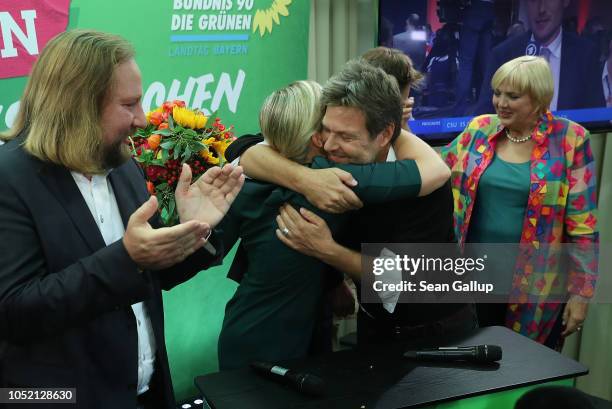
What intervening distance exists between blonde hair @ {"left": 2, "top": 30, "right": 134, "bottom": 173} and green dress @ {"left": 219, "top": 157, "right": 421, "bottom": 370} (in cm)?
55

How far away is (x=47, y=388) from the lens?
Answer: 135 cm

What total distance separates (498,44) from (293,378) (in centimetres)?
257

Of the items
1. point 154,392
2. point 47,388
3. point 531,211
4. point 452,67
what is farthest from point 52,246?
point 452,67

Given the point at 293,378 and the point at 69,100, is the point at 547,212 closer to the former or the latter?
the point at 293,378

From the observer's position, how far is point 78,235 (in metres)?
1.36

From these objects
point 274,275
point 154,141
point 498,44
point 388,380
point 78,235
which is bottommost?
point 388,380

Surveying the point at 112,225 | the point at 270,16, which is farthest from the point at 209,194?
the point at 270,16

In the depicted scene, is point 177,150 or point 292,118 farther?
point 177,150

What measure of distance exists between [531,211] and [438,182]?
1.06 metres

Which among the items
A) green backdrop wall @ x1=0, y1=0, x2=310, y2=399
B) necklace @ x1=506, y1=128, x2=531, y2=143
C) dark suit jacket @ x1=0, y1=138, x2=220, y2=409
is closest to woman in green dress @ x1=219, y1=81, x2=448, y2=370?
dark suit jacket @ x1=0, y1=138, x2=220, y2=409

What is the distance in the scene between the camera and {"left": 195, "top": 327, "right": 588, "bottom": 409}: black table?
142cm

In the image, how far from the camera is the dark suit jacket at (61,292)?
1259 millimetres

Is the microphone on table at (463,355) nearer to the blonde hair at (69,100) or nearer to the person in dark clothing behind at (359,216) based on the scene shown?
the person in dark clothing behind at (359,216)

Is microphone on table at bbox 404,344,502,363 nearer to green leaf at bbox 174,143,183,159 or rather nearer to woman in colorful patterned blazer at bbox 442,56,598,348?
green leaf at bbox 174,143,183,159
